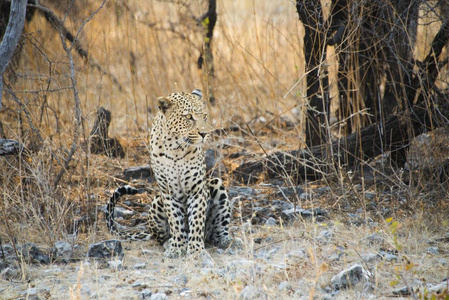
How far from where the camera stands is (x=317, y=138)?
871 cm

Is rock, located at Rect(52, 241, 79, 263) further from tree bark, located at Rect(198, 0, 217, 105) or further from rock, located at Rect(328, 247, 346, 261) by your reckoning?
tree bark, located at Rect(198, 0, 217, 105)

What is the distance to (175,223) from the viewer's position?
20.7 ft

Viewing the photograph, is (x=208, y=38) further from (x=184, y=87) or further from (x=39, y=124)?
(x=39, y=124)

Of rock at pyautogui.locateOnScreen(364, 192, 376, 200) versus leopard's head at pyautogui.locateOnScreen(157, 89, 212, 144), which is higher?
leopard's head at pyautogui.locateOnScreen(157, 89, 212, 144)

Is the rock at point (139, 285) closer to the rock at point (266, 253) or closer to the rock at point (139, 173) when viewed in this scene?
the rock at point (266, 253)

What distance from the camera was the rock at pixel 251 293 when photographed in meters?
4.48

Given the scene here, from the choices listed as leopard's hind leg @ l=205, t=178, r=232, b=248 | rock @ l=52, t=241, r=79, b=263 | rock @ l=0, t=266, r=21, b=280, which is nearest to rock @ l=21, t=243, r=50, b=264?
rock @ l=52, t=241, r=79, b=263

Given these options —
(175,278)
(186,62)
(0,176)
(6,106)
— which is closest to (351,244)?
(175,278)

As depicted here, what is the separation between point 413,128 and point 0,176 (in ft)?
15.4

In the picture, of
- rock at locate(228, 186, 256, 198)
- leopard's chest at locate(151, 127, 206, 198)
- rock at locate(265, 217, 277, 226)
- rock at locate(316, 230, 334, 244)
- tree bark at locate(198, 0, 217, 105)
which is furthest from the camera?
tree bark at locate(198, 0, 217, 105)

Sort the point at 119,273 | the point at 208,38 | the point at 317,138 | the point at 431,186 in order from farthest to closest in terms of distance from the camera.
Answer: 1. the point at 208,38
2. the point at 317,138
3. the point at 431,186
4. the point at 119,273

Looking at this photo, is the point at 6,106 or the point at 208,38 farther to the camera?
the point at 208,38

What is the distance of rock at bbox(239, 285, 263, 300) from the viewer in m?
4.48

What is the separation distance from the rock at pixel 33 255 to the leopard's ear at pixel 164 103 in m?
1.74
